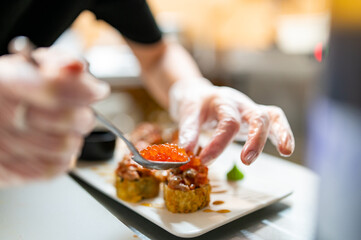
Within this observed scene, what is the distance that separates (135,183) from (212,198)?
232 mm

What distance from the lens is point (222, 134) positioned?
1007 mm

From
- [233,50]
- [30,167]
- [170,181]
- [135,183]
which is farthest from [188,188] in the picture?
[233,50]

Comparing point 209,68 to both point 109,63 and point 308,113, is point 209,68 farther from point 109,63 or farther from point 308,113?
point 308,113

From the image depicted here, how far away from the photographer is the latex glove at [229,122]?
94 centimetres

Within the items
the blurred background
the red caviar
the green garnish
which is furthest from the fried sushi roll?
the blurred background

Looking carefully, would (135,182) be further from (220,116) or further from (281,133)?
(281,133)

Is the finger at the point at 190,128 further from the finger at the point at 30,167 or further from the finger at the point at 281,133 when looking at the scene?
the finger at the point at 30,167

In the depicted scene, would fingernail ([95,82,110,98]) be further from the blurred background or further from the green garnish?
the blurred background

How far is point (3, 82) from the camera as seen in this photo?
0.51m

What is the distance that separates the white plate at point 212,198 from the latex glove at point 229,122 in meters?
0.14

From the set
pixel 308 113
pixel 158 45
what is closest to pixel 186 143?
pixel 158 45

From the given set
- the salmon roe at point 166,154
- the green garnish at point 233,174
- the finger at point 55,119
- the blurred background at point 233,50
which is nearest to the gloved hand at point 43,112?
the finger at point 55,119

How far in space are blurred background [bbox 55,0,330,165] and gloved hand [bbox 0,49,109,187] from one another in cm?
246

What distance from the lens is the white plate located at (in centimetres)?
86
